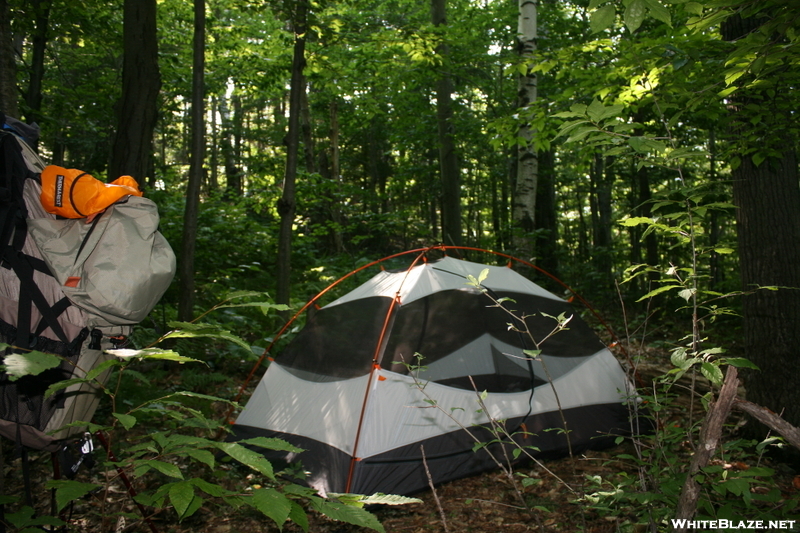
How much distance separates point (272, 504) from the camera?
1129mm

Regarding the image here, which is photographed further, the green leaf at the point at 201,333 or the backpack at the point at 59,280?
the backpack at the point at 59,280

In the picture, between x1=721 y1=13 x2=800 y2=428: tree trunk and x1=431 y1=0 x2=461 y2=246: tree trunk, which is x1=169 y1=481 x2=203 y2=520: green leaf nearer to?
x1=721 y1=13 x2=800 y2=428: tree trunk

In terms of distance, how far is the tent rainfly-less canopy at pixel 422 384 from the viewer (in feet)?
11.6

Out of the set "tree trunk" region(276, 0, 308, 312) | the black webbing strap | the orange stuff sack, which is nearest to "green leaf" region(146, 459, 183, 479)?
the black webbing strap

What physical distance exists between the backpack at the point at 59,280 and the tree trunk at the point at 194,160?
3.16 meters

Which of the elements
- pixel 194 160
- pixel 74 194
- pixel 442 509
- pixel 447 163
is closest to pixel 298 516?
pixel 74 194

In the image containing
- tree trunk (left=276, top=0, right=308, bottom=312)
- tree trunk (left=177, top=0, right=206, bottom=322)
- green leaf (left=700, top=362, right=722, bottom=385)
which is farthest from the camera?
tree trunk (left=276, top=0, right=308, bottom=312)

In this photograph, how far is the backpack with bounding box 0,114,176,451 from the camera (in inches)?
72.0

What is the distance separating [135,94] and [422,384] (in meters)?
3.59

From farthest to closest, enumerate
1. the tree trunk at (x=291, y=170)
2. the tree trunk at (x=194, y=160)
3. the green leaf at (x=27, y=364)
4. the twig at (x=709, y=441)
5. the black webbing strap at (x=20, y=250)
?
the tree trunk at (x=291, y=170), the tree trunk at (x=194, y=160), the black webbing strap at (x=20, y=250), the twig at (x=709, y=441), the green leaf at (x=27, y=364)

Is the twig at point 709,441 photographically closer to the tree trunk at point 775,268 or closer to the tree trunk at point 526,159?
the tree trunk at point 775,268

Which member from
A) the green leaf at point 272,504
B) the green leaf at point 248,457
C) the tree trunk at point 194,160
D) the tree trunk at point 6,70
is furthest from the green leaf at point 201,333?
the tree trunk at point 194,160

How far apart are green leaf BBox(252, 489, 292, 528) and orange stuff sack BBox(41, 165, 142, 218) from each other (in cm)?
130

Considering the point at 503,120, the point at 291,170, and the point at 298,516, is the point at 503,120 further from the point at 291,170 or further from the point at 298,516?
the point at 298,516
